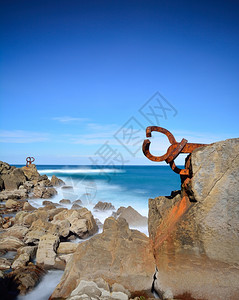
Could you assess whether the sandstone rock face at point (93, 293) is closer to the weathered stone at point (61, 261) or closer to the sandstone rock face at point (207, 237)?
the sandstone rock face at point (207, 237)

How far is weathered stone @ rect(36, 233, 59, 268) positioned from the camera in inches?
216

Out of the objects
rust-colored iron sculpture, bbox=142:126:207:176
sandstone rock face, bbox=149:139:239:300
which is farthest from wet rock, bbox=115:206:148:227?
rust-colored iron sculpture, bbox=142:126:207:176

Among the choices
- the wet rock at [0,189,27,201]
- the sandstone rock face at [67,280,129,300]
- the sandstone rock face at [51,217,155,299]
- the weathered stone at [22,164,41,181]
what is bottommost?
the wet rock at [0,189,27,201]

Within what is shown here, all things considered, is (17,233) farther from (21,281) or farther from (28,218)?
(21,281)

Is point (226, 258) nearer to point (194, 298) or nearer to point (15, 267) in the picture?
point (194, 298)

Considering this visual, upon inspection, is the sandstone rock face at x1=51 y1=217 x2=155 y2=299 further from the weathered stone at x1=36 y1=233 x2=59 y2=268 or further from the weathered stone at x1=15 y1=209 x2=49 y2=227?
the weathered stone at x1=15 y1=209 x2=49 y2=227

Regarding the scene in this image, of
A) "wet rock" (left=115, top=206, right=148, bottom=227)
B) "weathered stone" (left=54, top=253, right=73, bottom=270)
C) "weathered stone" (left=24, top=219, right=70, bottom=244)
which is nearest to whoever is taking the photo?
"weathered stone" (left=54, top=253, right=73, bottom=270)

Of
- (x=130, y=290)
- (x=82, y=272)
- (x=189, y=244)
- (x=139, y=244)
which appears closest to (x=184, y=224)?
(x=189, y=244)

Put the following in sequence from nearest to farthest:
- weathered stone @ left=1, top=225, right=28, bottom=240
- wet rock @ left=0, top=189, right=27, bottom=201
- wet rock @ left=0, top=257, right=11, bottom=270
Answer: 1. wet rock @ left=0, top=257, right=11, bottom=270
2. weathered stone @ left=1, top=225, right=28, bottom=240
3. wet rock @ left=0, top=189, right=27, bottom=201

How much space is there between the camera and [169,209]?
4.27m

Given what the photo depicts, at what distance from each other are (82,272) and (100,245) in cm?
53

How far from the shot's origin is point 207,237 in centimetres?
339

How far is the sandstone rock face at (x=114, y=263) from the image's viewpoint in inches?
140

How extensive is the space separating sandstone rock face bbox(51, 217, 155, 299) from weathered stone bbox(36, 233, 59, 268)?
1.87 m
